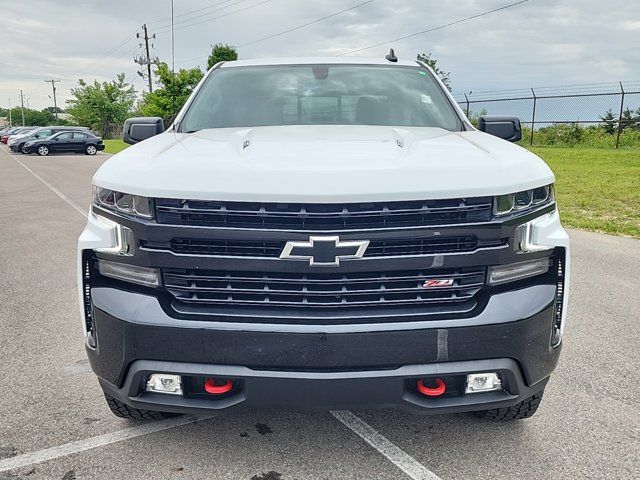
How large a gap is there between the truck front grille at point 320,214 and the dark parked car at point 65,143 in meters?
31.7

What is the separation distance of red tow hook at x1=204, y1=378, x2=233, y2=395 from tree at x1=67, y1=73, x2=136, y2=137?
70.5 metres

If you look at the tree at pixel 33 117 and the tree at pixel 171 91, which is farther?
the tree at pixel 33 117

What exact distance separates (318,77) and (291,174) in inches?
79.1

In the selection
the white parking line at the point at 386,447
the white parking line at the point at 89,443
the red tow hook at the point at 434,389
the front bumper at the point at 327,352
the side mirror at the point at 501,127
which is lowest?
the white parking line at the point at 386,447

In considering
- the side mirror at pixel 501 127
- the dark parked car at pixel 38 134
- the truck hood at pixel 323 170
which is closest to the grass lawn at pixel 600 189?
the side mirror at pixel 501 127

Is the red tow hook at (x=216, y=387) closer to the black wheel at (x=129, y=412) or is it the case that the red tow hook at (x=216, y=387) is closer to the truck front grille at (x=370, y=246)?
the truck front grille at (x=370, y=246)

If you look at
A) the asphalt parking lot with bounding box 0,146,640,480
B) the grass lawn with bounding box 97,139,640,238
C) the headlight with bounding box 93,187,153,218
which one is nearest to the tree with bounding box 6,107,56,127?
the grass lawn with bounding box 97,139,640,238

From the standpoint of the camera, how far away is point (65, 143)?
1227 inches

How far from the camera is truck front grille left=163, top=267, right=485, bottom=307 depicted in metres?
2.17

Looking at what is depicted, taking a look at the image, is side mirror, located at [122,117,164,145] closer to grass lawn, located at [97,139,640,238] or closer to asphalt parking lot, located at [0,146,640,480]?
asphalt parking lot, located at [0,146,640,480]

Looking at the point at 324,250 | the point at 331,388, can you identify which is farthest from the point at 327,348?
the point at 324,250

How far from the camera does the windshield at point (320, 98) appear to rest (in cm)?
359

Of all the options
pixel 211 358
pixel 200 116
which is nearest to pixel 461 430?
pixel 211 358

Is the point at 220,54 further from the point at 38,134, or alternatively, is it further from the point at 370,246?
the point at 370,246
